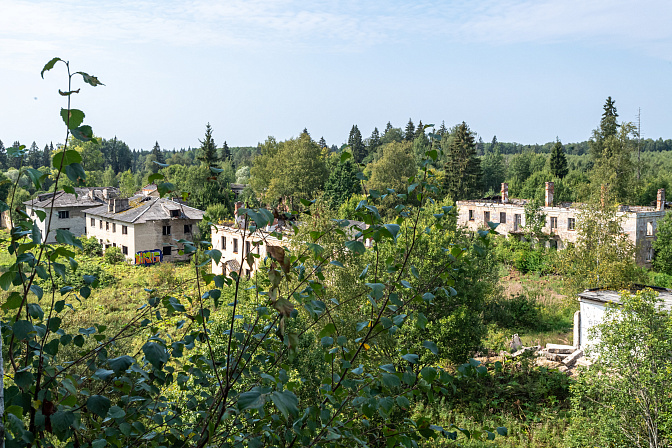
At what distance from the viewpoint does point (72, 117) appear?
2.88 m

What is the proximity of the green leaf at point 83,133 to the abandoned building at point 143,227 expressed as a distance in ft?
139

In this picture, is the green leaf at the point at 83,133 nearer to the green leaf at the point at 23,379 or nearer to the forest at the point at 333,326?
the forest at the point at 333,326

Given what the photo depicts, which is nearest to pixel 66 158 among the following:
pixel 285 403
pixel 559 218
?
pixel 285 403

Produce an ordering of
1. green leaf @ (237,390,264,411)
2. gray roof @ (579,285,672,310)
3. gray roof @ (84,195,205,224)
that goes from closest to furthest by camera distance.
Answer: green leaf @ (237,390,264,411)
gray roof @ (579,285,672,310)
gray roof @ (84,195,205,224)

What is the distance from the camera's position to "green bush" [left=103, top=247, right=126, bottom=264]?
152 feet

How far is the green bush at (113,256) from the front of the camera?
4647cm

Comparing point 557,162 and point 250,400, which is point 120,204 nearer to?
point 250,400

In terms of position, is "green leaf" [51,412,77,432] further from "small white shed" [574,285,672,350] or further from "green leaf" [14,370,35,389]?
"small white shed" [574,285,672,350]

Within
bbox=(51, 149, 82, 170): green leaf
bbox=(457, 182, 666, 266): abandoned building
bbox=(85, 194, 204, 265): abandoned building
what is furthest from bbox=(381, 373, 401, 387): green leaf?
bbox=(85, 194, 204, 265): abandoned building

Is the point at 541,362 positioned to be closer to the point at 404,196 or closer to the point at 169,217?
the point at 404,196

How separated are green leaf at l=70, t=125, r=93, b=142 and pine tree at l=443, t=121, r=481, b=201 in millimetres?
65336

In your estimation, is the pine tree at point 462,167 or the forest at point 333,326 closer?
the forest at point 333,326

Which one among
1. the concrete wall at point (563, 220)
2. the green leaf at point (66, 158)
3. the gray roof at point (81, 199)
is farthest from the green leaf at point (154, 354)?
the gray roof at point (81, 199)

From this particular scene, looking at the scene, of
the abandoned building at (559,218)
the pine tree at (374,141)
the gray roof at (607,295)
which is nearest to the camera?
the gray roof at (607,295)
